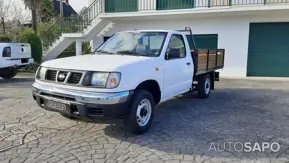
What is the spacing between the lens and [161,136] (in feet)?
14.5

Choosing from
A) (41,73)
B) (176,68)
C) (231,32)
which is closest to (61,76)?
(41,73)

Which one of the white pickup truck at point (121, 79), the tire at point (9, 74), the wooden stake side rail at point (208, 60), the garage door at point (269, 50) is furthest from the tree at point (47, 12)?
the white pickup truck at point (121, 79)

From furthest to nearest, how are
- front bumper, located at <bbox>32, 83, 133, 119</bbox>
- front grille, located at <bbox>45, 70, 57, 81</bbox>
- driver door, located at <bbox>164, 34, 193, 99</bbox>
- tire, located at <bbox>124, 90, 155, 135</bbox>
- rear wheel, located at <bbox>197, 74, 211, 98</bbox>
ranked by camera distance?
rear wheel, located at <bbox>197, 74, 211, 98</bbox>
driver door, located at <bbox>164, 34, 193, 99</bbox>
front grille, located at <bbox>45, 70, 57, 81</bbox>
tire, located at <bbox>124, 90, 155, 135</bbox>
front bumper, located at <bbox>32, 83, 133, 119</bbox>

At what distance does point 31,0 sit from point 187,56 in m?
15.8

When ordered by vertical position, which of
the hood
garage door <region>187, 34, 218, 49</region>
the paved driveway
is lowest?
the paved driveway

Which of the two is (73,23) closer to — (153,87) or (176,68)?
(176,68)

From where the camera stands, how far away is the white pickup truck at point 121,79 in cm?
384

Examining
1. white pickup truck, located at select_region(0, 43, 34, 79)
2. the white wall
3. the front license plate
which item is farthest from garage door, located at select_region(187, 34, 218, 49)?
the front license plate

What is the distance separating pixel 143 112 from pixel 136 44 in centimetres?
145

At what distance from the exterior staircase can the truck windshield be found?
29.9 ft

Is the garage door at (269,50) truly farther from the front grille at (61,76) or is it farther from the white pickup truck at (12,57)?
the front grille at (61,76)

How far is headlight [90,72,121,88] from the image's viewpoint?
3830 millimetres

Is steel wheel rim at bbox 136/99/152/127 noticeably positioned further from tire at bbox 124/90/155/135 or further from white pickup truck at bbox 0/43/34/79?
white pickup truck at bbox 0/43/34/79

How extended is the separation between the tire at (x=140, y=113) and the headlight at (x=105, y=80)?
495mm
